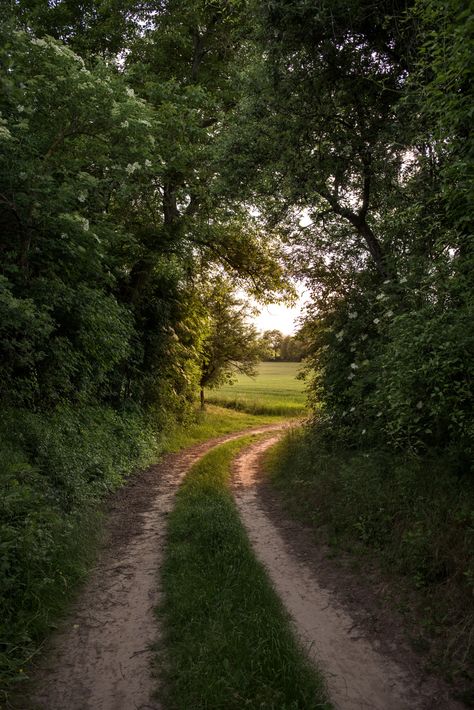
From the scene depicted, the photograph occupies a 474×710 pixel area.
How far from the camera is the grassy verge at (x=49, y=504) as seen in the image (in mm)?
5656

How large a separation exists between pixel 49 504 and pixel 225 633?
474 centimetres

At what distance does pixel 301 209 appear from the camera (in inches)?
492

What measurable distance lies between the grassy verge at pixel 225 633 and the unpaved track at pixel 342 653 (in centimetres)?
29

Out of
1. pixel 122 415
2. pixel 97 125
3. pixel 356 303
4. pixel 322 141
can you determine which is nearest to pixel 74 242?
pixel 97 125

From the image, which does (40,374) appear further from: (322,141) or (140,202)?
(322,141)

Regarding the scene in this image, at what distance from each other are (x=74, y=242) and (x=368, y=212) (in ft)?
24.7

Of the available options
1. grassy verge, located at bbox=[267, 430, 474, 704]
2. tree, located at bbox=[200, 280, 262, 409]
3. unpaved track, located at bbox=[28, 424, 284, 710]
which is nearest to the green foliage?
grassy verge, located at bbox=[267, 430, 474, 704]

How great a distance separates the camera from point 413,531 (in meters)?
7.54

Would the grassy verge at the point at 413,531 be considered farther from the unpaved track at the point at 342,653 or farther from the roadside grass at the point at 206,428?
the roadside grass at the point at 206,428

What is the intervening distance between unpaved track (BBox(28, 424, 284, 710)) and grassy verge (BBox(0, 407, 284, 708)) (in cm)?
27

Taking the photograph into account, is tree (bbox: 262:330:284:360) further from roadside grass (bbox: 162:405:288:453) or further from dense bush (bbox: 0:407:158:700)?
dense bush (bbox: 0:407:158:700)

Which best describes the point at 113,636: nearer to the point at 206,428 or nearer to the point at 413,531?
the point at 413,531

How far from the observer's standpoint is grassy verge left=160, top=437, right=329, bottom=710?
450cm

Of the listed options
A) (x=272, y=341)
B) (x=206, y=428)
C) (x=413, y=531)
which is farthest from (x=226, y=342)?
(x=413, y=531)
